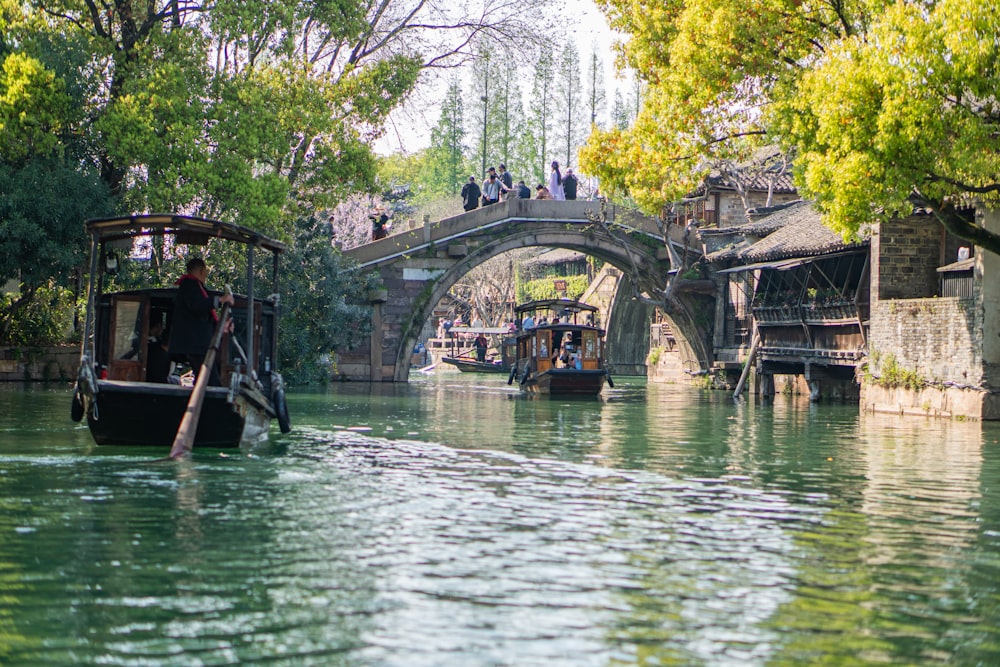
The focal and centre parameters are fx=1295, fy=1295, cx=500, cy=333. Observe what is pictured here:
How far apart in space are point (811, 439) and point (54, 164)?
14011 millimetres

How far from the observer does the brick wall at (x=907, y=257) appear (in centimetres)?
2288

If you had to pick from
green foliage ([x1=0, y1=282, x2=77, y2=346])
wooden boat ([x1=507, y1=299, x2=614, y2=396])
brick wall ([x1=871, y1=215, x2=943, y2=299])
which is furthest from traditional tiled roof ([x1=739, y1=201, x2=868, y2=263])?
green foliage ([x1=0, y1=282, x2=77, y2=346])

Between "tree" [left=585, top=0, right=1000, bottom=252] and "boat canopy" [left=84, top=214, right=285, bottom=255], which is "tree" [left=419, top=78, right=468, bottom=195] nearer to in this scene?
"tree" [left=585, top=0, right=1000, bottom=252]

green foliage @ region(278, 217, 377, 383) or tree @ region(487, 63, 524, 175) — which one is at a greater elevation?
tree @ region(487, 63, 524, 175)

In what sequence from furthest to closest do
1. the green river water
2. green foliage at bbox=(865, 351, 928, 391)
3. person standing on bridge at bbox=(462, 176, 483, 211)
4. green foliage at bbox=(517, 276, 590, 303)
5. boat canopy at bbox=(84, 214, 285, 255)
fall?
green foliage at bbox=(517, 276, 590, 303) → person standing on bridge at bbox=(462, 176, 483, 211) → green foliage at bbox=(865, 351, 928, 391) → boat canopy at bbox=(84, 214, 285, 255) → the green river water

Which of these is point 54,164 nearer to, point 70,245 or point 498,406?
point 70,245

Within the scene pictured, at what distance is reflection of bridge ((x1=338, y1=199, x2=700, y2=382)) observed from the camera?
34219 mm

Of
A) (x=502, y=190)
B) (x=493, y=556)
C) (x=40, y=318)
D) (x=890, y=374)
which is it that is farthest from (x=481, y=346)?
(x=493, y=556)

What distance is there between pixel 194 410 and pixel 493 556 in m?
5.65

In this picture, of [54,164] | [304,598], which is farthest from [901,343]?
[304,598]

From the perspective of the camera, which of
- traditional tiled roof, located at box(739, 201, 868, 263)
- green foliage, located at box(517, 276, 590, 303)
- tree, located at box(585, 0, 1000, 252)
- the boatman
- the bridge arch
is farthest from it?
green foliage, located at box(517, 276, 590, 303)

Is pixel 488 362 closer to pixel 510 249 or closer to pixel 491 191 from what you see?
pixel 491 191

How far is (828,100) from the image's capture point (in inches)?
606

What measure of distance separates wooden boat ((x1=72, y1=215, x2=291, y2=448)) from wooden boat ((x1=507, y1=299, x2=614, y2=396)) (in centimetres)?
1415
